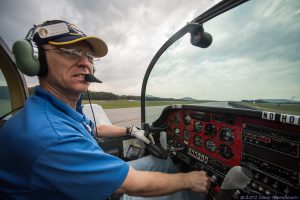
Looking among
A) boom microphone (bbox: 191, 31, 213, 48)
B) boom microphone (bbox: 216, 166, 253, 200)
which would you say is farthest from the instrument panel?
boom microphone (bbox: 191, 31, 213, 48)

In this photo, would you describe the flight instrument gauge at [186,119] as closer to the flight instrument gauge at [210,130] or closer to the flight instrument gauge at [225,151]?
the flight instrument gauge at [210,130]

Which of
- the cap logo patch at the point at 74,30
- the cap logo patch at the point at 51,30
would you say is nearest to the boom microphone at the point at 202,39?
the cap logo patch at the point at 74,30

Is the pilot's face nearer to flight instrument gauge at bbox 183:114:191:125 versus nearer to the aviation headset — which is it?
the aviation headset

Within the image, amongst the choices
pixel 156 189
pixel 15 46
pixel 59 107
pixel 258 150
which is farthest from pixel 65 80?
pixel 258 150

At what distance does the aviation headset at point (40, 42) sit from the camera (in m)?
0.91

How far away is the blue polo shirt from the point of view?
2.08ft

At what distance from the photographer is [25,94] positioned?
116 inches

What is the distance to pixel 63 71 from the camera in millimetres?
986

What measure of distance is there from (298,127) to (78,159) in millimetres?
1205

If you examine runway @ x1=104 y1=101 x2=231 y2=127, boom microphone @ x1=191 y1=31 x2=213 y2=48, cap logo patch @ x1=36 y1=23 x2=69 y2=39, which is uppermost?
boom microphone @ x1=191 y1=31 x2=213 y2=48

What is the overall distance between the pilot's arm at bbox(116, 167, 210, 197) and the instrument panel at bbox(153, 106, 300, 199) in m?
0.42

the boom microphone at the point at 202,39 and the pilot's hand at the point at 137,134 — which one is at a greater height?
the boom microphone at the point at 202,39

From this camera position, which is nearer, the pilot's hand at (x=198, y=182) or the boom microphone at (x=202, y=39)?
the pilot's hand at (x=198, y=182)

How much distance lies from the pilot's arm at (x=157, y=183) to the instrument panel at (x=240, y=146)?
0.42m
